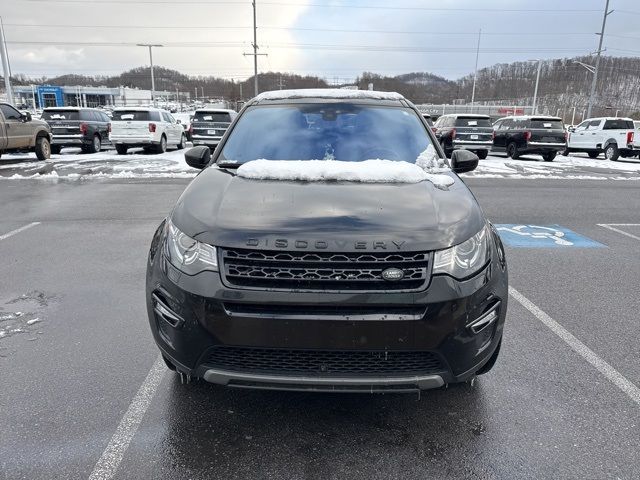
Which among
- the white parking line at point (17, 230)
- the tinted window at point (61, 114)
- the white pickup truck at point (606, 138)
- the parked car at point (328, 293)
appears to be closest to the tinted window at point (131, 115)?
the tinted window at point (61, 114)

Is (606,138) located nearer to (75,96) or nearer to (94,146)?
(94,146)

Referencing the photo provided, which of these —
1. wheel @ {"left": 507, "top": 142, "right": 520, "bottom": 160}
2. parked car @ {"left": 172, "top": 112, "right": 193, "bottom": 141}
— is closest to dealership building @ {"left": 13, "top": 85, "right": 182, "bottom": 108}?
parked car @ {"left": 172, "top": 112, "right": 193, "bottom": 141}

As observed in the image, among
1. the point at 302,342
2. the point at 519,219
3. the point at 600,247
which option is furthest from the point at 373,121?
the point at 519,219

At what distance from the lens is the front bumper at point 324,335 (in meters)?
2.20

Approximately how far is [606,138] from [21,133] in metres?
22.7

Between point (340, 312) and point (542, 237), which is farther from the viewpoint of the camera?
point (542, 237)

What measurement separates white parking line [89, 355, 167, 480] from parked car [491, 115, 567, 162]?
19280mm

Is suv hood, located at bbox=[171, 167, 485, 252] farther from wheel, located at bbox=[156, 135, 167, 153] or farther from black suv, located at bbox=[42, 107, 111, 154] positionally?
black suv, located at bbox=[42, 107, 111, 154]

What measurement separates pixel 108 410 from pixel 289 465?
115 cm

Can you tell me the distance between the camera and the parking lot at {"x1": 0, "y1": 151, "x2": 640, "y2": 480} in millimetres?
2361

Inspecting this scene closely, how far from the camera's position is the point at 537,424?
105 inches

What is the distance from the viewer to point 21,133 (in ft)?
47.9

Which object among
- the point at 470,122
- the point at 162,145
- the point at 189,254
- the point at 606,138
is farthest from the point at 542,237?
the point at 606,138

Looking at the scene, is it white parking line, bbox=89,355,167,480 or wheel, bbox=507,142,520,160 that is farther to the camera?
wheel, bbox=507,142,520,160
